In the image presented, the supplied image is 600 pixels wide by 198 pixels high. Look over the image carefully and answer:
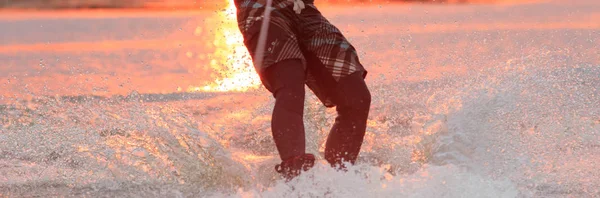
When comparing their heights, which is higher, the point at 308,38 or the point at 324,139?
the point at 308,38

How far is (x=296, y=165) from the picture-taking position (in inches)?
160

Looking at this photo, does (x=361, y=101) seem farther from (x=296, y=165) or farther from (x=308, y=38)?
(x=296, y=165)

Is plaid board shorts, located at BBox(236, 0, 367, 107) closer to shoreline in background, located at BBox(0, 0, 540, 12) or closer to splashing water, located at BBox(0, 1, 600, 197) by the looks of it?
splashing water, located at BBox(0, 1, 600, 197)

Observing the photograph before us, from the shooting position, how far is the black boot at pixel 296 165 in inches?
159

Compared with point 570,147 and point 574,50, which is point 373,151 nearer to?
point 570,147

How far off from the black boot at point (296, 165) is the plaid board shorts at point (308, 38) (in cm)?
44

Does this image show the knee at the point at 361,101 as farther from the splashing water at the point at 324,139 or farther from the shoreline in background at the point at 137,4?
the shoreline in background at the point at 137,4

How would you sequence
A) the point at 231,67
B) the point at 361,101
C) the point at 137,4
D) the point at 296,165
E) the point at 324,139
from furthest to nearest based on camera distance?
1. the point at 137,4
2. the point at 231,67
3. the point at 324,139
4. the point at 361,101
5. the point at 296,165

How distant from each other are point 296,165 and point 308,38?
614mm

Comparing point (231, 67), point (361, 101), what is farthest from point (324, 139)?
point (231, 67)

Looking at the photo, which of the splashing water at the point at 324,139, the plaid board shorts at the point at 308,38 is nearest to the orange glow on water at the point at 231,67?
the splashing water at the point at 324,139

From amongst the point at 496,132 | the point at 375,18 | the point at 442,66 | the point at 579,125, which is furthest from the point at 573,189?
the point at 375,18

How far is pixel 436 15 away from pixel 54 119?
10.2 m

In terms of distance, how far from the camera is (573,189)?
4457 mm
